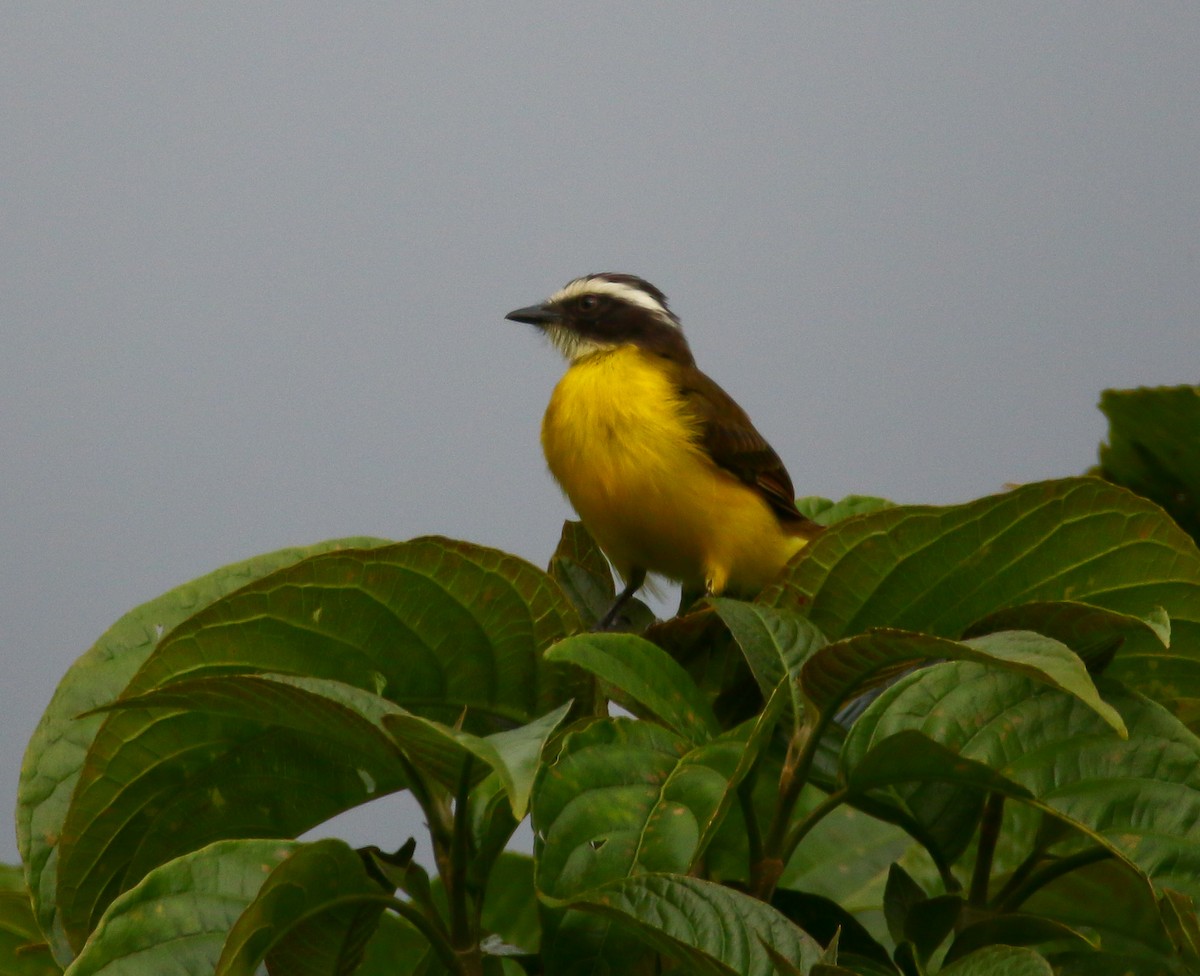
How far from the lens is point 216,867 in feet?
2.62

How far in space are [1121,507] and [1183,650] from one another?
0.43ft

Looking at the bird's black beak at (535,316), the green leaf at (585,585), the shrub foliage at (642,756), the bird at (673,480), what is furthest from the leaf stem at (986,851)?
the bird's black beak at (535,316)

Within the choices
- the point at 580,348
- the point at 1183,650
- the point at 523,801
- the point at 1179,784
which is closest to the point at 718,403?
the point at 580,348

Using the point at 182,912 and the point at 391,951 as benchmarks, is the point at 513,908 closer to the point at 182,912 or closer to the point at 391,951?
the point at 391,951

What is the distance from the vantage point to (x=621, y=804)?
75 cm

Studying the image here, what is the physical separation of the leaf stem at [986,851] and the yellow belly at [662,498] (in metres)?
0.98

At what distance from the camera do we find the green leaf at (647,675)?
79cm

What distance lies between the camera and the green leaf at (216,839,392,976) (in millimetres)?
746

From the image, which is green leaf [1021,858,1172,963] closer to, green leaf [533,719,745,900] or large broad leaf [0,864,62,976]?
green leaf [533,719,745,900]

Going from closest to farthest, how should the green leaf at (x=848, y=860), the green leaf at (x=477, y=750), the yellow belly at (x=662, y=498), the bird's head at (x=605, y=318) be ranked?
the green leaf at (x=477, y=750)
the green leaf at (x=848, y=860)
the yellow belly at (x=662, y=498)
the bird's head at (x=605, y=318)

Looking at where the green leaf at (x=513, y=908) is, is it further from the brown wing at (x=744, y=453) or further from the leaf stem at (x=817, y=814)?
the brown wing at (x=744, y=453)

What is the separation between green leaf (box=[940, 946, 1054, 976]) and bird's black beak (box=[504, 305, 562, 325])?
5.48 ft

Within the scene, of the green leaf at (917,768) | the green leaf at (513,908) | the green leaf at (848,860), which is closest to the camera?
the green leaf at (917,768)

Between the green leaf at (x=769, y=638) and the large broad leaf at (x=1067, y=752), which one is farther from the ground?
the green leaf at (x=769, y=638)
